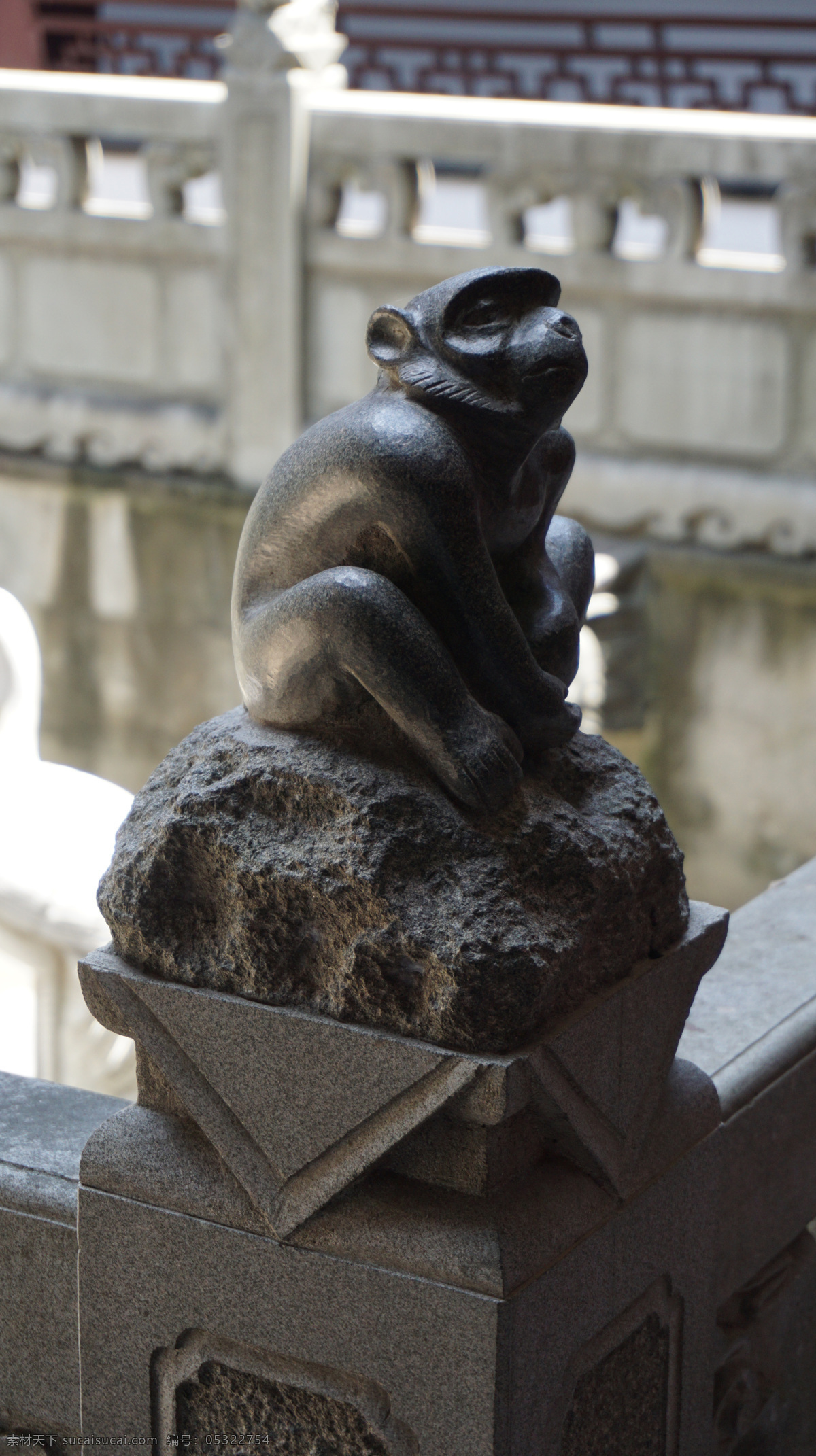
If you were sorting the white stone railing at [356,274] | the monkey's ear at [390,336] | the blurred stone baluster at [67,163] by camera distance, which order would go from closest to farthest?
the monkey's ear at [390,336] → the white stone railing at [356,274] → the blurred stone baluster at [67,163]

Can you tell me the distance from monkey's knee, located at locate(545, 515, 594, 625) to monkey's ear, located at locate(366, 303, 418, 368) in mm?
258

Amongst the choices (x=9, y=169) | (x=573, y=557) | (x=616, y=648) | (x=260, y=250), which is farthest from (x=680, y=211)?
(x=573, y=557)

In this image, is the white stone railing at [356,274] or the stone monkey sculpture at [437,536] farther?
the white stone railing at [356,274]

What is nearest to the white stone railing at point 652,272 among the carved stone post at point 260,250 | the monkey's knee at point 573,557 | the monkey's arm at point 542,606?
the carved stone post at point 260,250

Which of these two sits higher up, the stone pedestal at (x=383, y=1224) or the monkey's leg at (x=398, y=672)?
the monkey's leg at (x=398, y=672)

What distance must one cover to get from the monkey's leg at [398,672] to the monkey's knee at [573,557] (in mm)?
236

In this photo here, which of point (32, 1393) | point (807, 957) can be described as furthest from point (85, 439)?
point (32, 1393)

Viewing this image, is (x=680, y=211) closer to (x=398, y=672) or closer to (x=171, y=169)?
(x=171, y=169)

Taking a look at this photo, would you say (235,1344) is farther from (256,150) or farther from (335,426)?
(256,150)

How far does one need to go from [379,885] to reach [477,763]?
0.14 metres

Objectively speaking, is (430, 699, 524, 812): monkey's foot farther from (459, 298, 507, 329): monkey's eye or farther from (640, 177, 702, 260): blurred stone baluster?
(640, 177, 702, 260): blurred stone baluster

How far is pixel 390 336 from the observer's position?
1.54 meters

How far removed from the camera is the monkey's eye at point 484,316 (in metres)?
1.51

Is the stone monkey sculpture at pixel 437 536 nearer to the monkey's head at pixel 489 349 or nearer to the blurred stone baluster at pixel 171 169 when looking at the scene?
the monkey's head at pixel 489 349
